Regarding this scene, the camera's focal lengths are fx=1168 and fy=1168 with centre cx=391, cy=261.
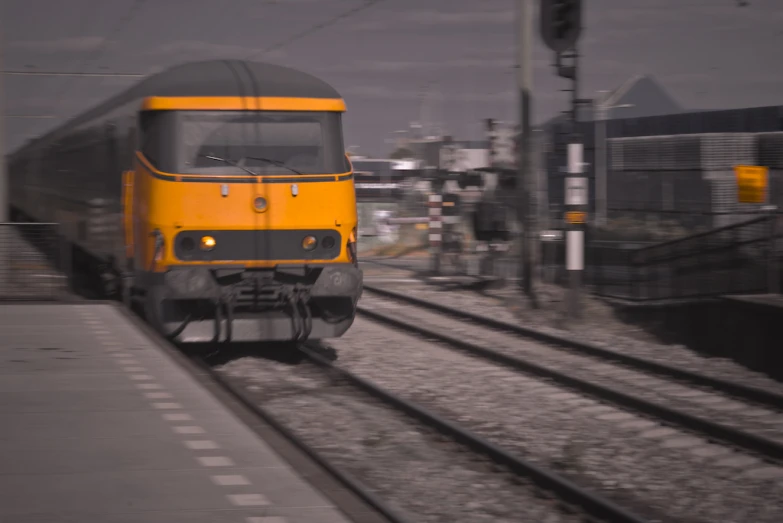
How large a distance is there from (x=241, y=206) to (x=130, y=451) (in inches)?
193

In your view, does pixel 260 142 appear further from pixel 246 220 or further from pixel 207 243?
pixel 207 243

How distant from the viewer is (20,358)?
996cm

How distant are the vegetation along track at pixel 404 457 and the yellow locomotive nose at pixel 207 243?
1.21 meters

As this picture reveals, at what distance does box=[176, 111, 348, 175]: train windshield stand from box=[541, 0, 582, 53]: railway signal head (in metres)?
5.66

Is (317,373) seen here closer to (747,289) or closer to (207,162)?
(207,162)

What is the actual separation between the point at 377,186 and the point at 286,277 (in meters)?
59.1

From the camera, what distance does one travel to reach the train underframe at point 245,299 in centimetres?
1070

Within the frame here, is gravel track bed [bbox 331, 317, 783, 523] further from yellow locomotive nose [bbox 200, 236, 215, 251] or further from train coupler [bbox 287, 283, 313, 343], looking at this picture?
yellow locomotive nose [bbox 200, 236, 215, 251]

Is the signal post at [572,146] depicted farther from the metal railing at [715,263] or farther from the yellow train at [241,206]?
the yellow train at [241,206]

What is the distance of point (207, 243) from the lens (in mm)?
10883

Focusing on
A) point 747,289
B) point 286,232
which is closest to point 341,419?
point 286,232

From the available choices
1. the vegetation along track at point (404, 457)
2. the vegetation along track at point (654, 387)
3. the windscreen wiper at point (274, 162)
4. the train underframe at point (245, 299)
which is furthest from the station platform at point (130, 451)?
the vegetation along track at point (654, 387)

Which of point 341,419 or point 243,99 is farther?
point 243,99

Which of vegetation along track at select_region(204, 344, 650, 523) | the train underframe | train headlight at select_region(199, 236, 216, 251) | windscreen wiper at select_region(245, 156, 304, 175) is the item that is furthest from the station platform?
windscreen wiper at select_region(245, 156, 304, 175)
